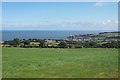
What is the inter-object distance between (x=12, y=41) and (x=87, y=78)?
49.5 ft

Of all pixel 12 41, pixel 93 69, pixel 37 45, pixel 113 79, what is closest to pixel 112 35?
pixel 37 45

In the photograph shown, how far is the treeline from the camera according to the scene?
24.9 m

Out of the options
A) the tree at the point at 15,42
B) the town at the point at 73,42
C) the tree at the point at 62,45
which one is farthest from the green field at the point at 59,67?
the tree at the point at 15,42

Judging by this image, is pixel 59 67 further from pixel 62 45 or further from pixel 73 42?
pixel 62 45

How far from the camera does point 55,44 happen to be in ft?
84.6

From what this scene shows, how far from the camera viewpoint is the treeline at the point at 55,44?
81.7 feet

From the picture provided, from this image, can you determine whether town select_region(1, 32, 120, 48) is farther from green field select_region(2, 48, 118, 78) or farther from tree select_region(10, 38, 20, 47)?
green field select_region(2, 48, 118, 78)

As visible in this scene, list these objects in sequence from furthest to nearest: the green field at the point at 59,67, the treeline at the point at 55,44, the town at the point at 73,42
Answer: the town at the point at 73,42 < the treeline at the point at 55,44 < the green field at the point at 59,67

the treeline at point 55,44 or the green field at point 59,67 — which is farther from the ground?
the treeline at point 55,44

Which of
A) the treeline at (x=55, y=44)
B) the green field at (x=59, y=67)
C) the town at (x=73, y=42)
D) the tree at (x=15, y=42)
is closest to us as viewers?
the green field at (x=59, y=67)

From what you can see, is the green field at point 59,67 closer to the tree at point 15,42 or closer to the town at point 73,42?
the town at point 73,42

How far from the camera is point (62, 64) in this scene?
54.6ft

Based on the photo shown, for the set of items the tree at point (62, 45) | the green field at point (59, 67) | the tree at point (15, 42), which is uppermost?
the tree at point (15, 42)

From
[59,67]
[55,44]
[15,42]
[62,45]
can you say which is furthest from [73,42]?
[59,67]
